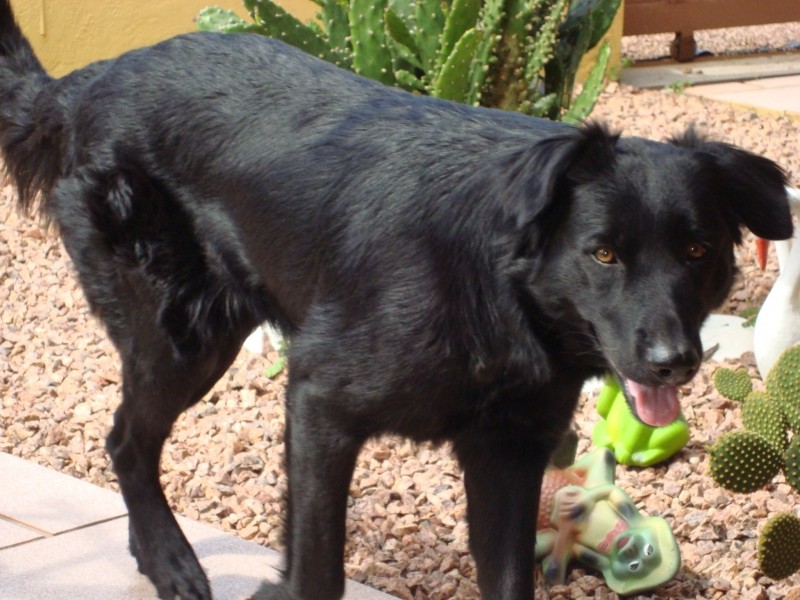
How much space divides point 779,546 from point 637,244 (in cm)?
87

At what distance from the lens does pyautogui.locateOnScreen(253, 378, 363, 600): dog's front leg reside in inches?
114

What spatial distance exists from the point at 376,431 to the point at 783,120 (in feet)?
21.8

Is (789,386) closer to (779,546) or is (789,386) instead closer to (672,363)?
(779,546)

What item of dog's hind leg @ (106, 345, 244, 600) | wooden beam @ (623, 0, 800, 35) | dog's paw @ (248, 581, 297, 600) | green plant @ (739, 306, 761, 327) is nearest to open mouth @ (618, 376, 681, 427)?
dog's paw @ (248, 581, 297, 600)

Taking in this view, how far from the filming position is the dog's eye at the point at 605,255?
2574 millimetres

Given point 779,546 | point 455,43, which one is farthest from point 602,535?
point 455,43

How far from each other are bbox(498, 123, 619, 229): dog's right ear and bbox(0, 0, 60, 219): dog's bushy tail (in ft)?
5.17

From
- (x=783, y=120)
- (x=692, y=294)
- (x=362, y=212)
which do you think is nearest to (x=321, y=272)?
(x=362, y=212)

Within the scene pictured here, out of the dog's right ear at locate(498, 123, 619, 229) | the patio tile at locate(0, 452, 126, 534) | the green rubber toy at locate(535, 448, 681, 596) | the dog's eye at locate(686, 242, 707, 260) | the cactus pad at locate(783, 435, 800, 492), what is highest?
the dog's right ear at locate(498, 123, 619, 229)

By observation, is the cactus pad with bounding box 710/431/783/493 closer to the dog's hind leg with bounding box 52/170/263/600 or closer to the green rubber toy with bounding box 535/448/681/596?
the green rubber toy with bounding box 535/448/681/596

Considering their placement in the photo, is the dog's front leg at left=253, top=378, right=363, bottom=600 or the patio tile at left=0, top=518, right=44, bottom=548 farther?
the patio tile at left=0, top=518, right=44, bottom=548

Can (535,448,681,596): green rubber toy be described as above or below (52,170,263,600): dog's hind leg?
below

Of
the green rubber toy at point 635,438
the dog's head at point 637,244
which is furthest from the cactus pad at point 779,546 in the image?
the green rubber toy at point 635,438

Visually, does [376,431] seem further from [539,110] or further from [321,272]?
[539,110]
